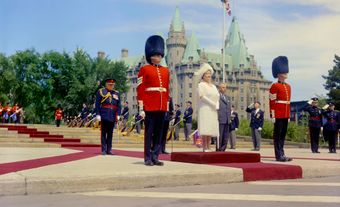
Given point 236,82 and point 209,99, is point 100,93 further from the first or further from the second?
point 236,82

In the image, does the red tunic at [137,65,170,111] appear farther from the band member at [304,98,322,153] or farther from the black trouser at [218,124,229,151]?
the band member at [304,98,322,153]

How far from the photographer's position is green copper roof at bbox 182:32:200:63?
152 meters

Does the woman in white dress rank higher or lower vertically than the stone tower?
lower

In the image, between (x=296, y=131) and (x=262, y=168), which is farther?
(x=296, y=131)

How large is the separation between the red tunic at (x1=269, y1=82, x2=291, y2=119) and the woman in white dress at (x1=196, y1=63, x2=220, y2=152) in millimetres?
1375

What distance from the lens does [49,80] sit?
215ft

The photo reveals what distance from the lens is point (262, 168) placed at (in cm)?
778

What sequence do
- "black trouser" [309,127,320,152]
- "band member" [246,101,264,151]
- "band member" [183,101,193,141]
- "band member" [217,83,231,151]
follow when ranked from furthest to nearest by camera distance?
"band member" [183,101,193,141] → "band member" [246,101,264,151] → "black trouser" [309,127,320,152] → "band member" [217,83,231,151]

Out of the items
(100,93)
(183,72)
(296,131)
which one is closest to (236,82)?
(183,72)

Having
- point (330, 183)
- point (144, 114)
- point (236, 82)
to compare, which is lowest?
point (330, 183)

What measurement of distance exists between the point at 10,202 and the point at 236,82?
520ft

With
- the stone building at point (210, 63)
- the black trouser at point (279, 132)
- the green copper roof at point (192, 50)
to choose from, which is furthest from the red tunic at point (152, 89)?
the green copper roof at point (192, 50)

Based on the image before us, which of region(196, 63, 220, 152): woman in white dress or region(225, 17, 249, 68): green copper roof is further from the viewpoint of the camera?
region(225, 17, 249, 68): green copper roof

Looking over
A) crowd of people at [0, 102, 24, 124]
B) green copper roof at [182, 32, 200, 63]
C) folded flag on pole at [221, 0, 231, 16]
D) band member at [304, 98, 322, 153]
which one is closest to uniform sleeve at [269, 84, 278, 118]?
band member at [304, 98, 322, 153]
